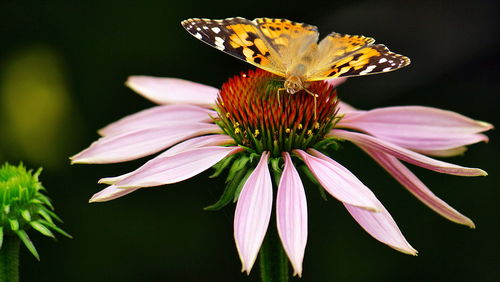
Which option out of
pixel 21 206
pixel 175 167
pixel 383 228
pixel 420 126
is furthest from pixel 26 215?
pixel 420 126

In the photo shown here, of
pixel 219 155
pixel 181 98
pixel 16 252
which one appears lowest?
pixel 16 252

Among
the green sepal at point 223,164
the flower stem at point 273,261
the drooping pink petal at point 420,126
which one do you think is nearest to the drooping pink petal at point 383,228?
the flower stem at point 273,261

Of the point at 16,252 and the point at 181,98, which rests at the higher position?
the point at 181,98

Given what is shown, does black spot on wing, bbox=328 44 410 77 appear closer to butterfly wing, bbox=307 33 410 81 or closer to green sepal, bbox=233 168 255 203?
butterfly wing, bbox=307 33 410 81

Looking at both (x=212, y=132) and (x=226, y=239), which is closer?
(x=212, y=132)

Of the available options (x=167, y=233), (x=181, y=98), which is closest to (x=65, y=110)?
(x=167, y=233)

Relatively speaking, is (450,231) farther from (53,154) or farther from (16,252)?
(16,252)

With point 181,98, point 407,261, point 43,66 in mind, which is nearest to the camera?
point 181,98
